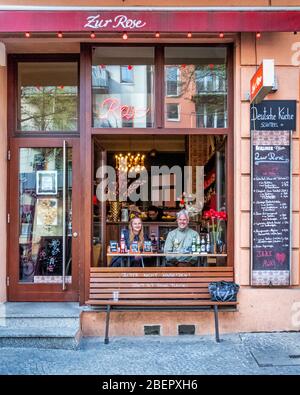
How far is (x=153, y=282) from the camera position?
6.87 meters

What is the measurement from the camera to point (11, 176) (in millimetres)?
7391

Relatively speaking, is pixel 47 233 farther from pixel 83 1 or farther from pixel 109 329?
pixel 83 1

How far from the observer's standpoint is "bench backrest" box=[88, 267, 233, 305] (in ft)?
22.2

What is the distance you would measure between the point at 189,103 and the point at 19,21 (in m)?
2.56

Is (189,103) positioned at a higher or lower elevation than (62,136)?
higher

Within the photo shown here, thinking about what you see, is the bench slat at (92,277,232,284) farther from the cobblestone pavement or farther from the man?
the cobblestone pavement

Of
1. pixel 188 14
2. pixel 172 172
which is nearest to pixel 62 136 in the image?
pixel 188 14

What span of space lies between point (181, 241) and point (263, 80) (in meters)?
2.77

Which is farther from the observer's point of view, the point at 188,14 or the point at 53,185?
the point at 53,185

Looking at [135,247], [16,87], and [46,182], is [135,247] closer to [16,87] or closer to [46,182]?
[46,182]

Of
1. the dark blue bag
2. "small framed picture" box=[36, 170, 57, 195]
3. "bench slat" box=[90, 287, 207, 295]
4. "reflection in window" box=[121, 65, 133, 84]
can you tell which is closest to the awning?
"reflection in window" box=[121, 65, 133, 84]
